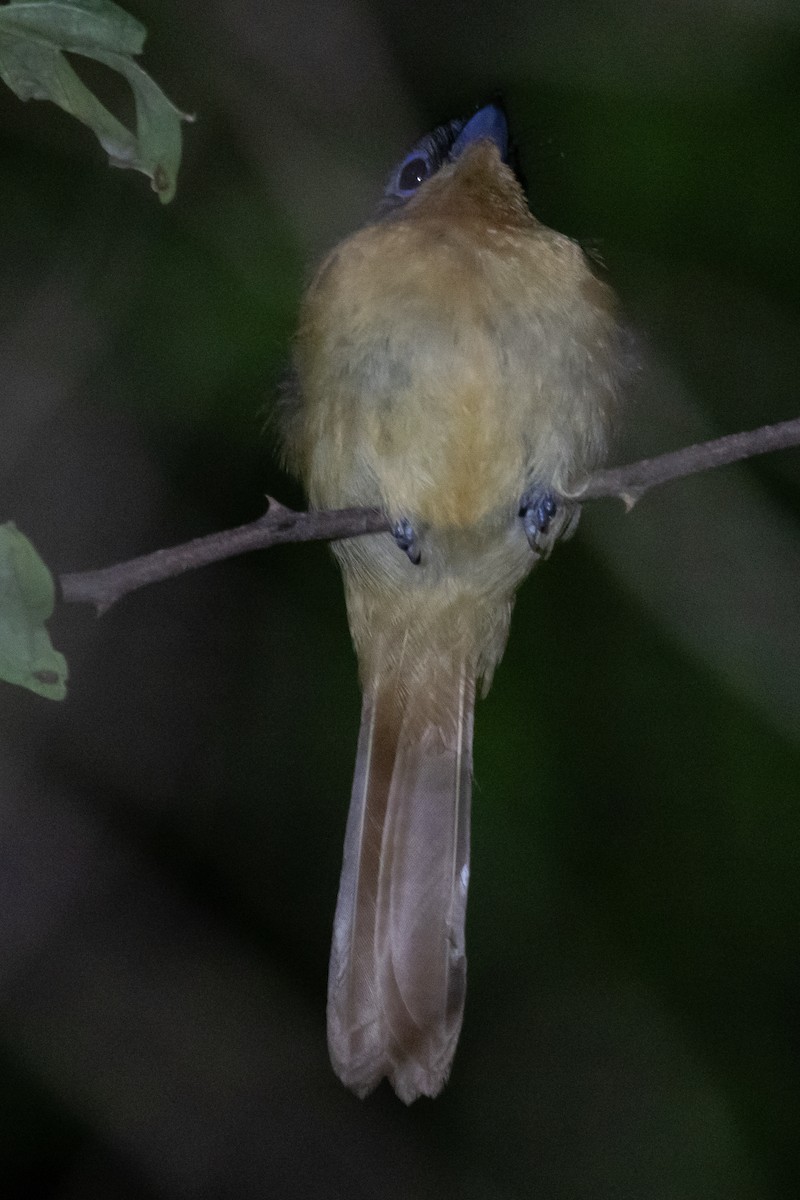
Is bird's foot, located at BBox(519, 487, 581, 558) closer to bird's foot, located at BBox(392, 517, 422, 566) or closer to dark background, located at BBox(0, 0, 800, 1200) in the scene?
bird's foot, located at BBox(392, 517, 422, 566)

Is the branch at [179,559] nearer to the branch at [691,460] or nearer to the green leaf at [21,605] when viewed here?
the green leaf at [21,605]

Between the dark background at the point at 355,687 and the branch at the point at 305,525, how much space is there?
1.40m

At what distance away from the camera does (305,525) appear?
2107 millimetres

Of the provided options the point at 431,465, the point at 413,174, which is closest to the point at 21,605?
the point at 431,465

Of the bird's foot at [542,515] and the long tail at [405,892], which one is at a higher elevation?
the bird's foot at [542,515]

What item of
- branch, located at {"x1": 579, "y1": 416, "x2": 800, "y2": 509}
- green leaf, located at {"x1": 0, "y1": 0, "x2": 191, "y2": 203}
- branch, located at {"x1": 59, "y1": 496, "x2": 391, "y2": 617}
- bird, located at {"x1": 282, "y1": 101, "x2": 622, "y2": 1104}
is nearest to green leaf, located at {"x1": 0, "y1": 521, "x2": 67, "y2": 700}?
branch, located at {"x1": 59, "y1": 496, "x2": 391, "y2": 617}

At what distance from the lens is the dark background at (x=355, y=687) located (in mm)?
3914

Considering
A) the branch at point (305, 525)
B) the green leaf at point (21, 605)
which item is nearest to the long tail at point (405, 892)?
the branch at point (305, 525)

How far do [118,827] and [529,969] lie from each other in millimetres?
1228

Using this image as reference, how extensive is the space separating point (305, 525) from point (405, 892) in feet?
3.66

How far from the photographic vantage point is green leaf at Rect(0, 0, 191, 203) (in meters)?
Answer: 1.66

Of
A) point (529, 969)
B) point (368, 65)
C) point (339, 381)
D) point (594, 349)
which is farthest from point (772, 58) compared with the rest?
point (529, 969)

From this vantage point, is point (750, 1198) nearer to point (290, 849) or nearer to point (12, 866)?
point (290, 849)

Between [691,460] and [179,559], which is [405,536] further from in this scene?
[179,559]
